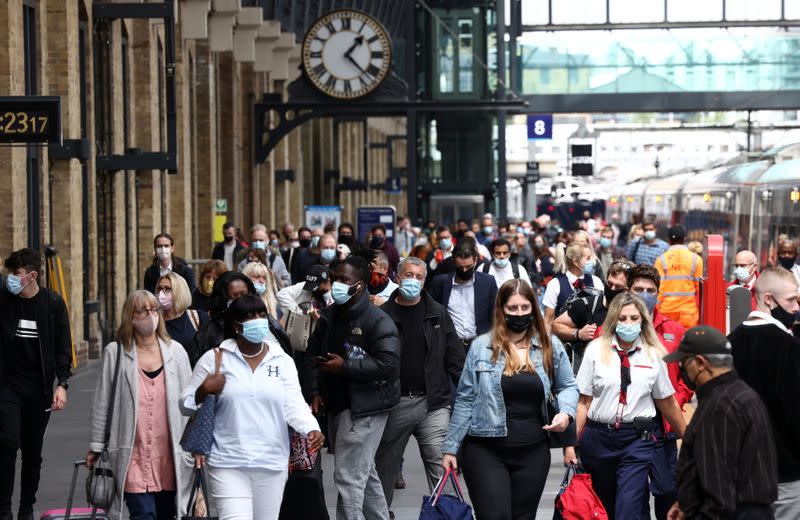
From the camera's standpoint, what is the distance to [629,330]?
891cm

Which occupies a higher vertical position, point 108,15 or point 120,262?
point 108,15

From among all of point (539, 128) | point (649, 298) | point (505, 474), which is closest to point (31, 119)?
point (649, 298)

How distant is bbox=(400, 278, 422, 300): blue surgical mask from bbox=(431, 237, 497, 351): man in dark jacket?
7.91 ft

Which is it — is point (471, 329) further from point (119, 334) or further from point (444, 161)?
point (444, 161)

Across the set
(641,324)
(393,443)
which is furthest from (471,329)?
(641,324)

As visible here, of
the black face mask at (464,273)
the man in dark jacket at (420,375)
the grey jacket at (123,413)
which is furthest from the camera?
the black face mask at (464,273)

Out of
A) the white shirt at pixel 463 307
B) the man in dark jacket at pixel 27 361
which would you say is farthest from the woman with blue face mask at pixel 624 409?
the white shirt at pixel 463 307

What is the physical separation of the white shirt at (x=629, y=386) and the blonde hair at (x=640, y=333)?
0.12 ft

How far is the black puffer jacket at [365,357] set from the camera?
9.29m

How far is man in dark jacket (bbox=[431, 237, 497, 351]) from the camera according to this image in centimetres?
1265

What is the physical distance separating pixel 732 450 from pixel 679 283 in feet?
34.6

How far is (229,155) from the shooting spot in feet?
120

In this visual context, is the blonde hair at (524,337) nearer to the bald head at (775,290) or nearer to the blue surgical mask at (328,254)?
the bald head at (775,290)

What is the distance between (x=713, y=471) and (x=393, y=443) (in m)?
3.56
